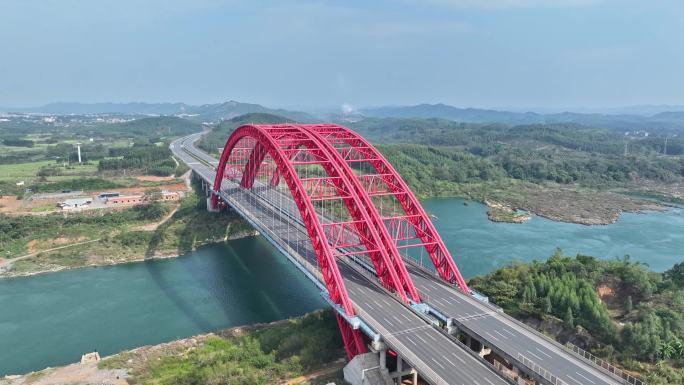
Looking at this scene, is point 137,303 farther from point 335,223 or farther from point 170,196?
point 170,196

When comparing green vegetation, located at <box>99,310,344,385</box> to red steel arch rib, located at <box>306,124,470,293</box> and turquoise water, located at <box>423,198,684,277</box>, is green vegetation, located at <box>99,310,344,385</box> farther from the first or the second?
turquoise water, located at <box>423,198,684,277</box>

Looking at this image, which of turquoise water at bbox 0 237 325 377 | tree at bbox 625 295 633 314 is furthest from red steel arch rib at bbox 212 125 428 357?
tree at bbox 625 295 633 314

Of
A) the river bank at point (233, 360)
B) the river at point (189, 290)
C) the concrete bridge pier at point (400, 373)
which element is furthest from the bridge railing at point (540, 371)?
the river at point (189, 290)

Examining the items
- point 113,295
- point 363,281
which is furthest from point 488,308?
point 113,295

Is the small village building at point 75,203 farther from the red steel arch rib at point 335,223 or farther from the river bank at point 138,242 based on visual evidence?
the red steel arch rib at point 335,223

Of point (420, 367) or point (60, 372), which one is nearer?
point (420, 367)

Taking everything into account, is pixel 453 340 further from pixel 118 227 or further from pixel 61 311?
pixel 118 227
